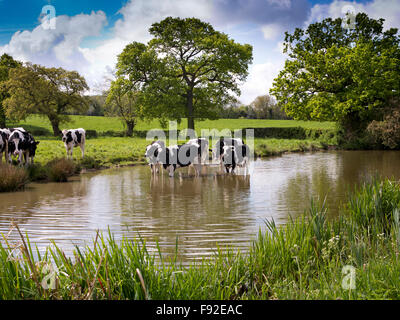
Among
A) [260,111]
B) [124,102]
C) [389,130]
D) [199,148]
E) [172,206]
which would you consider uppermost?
[260,111]

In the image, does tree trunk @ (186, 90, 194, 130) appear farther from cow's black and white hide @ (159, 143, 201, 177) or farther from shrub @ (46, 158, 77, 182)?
shrub @ (46, 158, 77, 182)

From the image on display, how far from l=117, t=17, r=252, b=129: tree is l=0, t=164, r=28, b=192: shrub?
25671 millimetres

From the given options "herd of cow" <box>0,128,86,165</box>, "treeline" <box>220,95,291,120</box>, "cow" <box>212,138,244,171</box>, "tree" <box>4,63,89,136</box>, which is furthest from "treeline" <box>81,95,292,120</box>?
"herd of cow" <box>0,128,86,165</box>

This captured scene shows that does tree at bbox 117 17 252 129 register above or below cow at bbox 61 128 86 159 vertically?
above

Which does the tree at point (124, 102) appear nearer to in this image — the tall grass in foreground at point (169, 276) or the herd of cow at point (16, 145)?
the herd of cow at point (16, 145)

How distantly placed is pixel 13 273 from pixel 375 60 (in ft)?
109

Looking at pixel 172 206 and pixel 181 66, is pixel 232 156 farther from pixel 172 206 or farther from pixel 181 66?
pixel 181 66

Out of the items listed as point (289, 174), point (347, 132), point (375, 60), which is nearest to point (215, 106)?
point (347, 132)

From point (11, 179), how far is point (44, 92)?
Result: 3157 centimetres

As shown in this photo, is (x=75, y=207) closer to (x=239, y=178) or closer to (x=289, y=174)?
(x=239, y=178)

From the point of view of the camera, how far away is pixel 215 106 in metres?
42.1

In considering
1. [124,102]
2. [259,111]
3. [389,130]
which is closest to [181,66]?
[124,102]

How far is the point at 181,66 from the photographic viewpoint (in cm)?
4016

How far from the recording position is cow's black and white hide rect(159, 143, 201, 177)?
1567 cm
